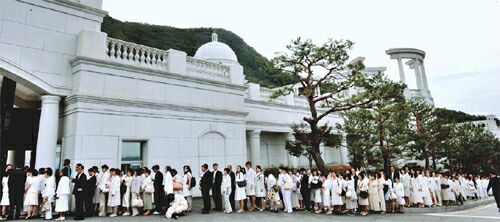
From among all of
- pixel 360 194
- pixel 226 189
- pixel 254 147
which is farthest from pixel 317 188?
pixel 254 147

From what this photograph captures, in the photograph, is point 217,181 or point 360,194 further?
point 360,194

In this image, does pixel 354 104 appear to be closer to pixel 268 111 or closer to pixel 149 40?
pixel 268 111

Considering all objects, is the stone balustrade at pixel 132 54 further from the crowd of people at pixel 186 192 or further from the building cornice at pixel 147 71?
the crowd of people at pixel 186 192

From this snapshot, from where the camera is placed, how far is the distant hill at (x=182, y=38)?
60.8 m

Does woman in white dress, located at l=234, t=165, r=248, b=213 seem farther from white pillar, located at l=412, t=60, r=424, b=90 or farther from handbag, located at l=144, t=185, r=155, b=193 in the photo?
white pillar, located at l=412, t=60, r=424, b=90

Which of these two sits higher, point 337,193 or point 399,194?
point 337,193

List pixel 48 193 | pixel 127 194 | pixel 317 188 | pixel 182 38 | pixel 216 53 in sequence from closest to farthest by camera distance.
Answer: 1. pixel 48 193
2. pixel 127 194
3. pixel 317 188
4. pixel 216 53
5. pixel 182 38

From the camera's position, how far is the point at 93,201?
391 inches

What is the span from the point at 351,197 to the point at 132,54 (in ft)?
33.6

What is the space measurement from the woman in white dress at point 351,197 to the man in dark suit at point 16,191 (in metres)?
10.3

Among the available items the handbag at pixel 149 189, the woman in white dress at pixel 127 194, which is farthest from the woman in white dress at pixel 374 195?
the woman in white dress at pixel 127 194

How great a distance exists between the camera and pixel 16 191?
896 cm

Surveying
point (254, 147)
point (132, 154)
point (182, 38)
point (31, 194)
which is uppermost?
point (182, 38)

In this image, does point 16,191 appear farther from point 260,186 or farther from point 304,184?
point 304,184
